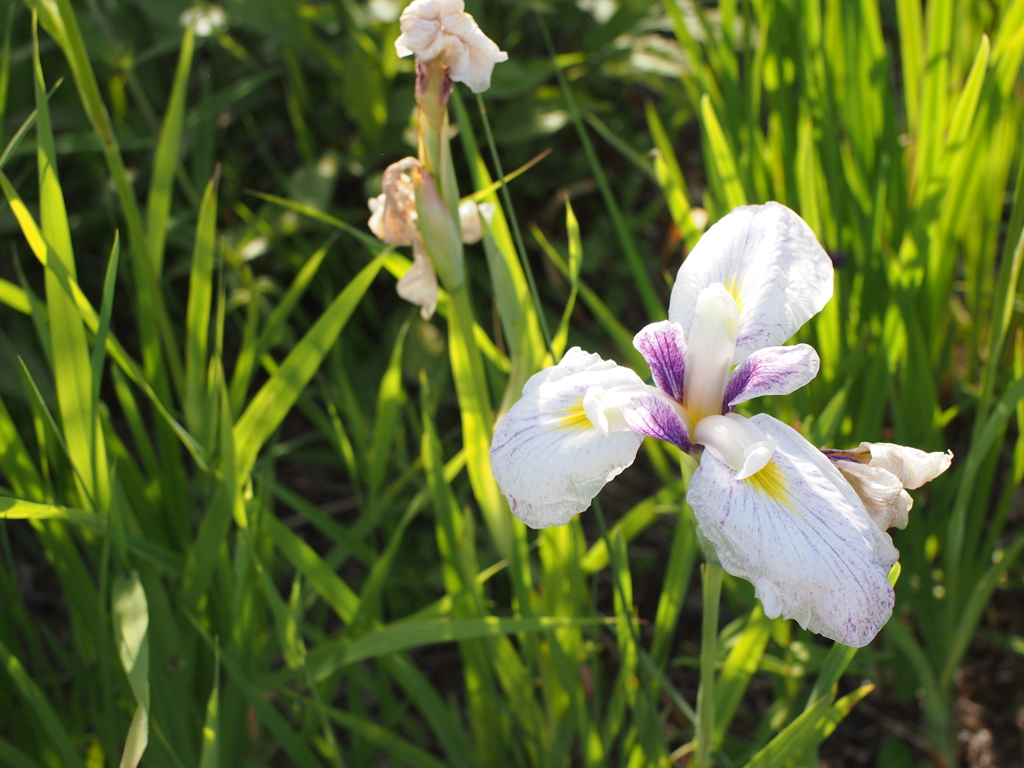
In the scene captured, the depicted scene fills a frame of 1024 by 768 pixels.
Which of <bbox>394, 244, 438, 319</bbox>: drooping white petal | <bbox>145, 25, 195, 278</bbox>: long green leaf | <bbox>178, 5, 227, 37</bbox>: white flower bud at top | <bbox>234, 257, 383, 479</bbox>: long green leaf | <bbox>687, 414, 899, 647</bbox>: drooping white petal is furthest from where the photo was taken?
<bbox>178, 5, 227, 37</bbox>: white flower bud at top

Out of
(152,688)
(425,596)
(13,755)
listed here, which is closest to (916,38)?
(425,596)

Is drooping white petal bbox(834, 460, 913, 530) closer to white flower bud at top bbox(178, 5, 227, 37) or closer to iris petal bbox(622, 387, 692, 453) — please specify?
iris petal bbox(622, 387, 692, 453)

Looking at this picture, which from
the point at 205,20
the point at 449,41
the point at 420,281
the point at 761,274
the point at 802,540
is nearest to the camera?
the point at 802,540

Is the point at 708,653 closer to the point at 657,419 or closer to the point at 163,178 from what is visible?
the point at 657,419

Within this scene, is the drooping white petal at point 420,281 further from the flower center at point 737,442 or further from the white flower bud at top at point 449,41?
the flower center at point 737,442

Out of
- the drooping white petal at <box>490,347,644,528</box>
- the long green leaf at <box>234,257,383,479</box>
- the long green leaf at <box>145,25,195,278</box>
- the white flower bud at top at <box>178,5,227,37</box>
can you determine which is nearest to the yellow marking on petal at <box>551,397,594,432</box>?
the drooping white petal at <box>490,347,644,528</box>

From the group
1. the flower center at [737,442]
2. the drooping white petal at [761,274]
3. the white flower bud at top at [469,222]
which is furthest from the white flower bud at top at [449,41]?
the flower center at [737,442]

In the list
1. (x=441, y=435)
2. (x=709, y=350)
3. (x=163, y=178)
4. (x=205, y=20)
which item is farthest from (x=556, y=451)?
(x=205, y=20)
